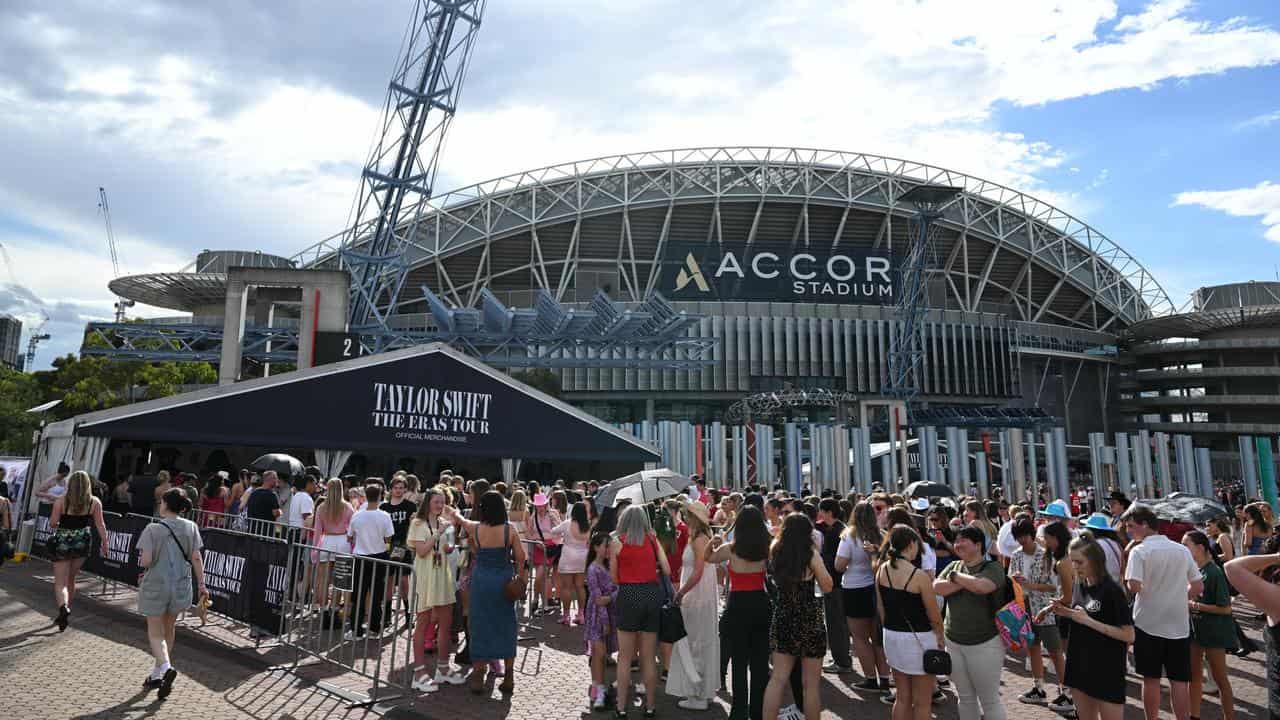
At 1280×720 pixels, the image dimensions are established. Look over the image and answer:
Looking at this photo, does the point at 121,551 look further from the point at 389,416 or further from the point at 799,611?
the point at 799,611

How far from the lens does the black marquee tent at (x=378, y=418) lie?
18.0 m

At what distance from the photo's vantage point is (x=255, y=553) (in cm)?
916

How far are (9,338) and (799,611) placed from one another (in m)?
177

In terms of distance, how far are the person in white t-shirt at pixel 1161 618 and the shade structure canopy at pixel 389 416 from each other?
18.8 m

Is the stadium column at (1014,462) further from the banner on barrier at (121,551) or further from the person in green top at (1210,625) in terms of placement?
the banner on barrier at (121,551)

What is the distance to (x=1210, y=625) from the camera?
22.5ft

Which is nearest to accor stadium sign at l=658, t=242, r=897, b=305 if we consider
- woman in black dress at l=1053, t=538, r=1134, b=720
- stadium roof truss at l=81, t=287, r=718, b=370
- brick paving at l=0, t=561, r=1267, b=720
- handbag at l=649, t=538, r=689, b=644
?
stadium roof truss at l=81, t=287, r=718, b=370

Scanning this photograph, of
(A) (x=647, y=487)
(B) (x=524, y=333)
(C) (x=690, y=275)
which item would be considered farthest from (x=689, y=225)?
(A) (x=647, y=487)

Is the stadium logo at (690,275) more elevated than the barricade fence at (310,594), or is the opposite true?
the stadium logo at (690,275)

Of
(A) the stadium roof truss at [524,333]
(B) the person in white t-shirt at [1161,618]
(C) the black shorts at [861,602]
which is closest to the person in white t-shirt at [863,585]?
(C) the black shorts at [861,602]

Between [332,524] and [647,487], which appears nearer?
[332,524]

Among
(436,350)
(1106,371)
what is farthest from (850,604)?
(1106,371)

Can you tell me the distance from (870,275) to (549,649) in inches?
1921

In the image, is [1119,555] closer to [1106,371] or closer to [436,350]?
[436,350]
